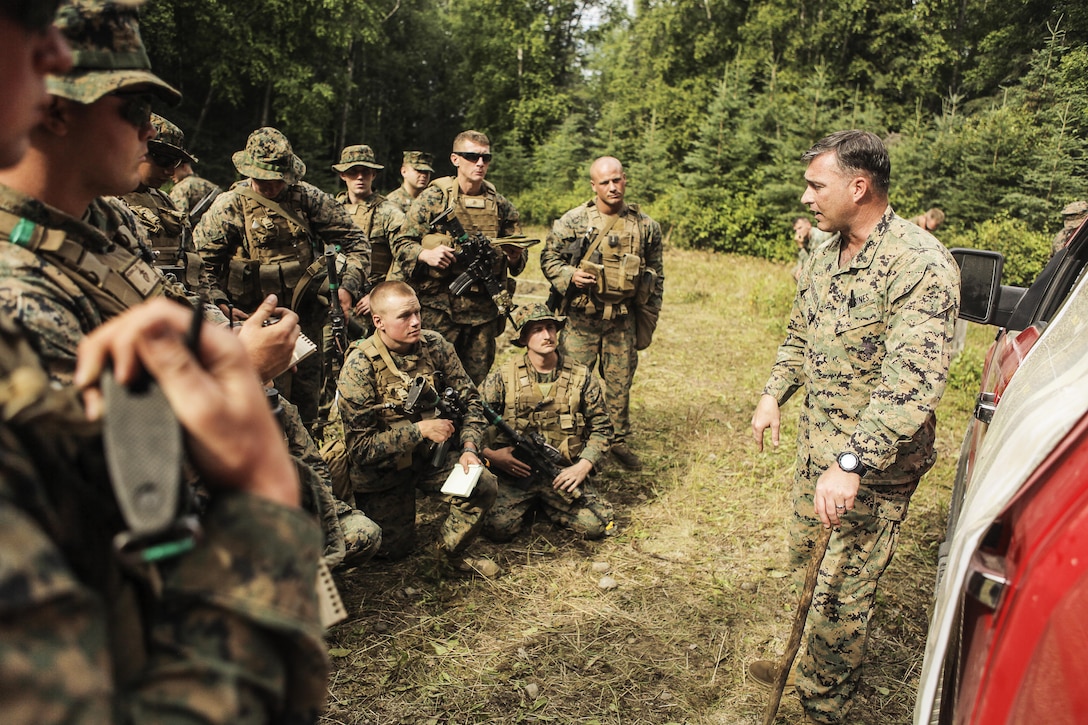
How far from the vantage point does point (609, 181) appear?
5.84 metres

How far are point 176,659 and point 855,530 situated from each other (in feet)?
9.22

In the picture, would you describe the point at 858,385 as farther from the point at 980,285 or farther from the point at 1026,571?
the point at 1026,571

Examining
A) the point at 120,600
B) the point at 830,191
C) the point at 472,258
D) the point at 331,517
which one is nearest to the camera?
the point at 120,600

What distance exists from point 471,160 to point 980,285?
152 inches

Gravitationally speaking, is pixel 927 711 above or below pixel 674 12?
below

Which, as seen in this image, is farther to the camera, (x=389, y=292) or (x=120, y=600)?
(x=389, y=292)

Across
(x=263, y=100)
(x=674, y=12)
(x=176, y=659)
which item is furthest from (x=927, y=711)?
(x=674, y=12)

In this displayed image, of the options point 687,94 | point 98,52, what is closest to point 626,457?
point 98,52

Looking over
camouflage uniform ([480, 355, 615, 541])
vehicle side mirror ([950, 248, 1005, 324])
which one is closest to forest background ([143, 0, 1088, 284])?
camouflage uniform ([480, 355, 615, 541])

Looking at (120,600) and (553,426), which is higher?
(120,600)

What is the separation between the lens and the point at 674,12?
33375 millimetres

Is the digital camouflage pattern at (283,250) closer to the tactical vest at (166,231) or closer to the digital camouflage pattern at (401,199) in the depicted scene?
the tactical vest at (166,231)

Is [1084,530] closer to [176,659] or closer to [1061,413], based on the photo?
[1061,413]

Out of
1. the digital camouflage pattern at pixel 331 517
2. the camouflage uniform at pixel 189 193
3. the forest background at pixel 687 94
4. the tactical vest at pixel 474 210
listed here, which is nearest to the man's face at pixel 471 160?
the tactical vest at pixel 474 210
